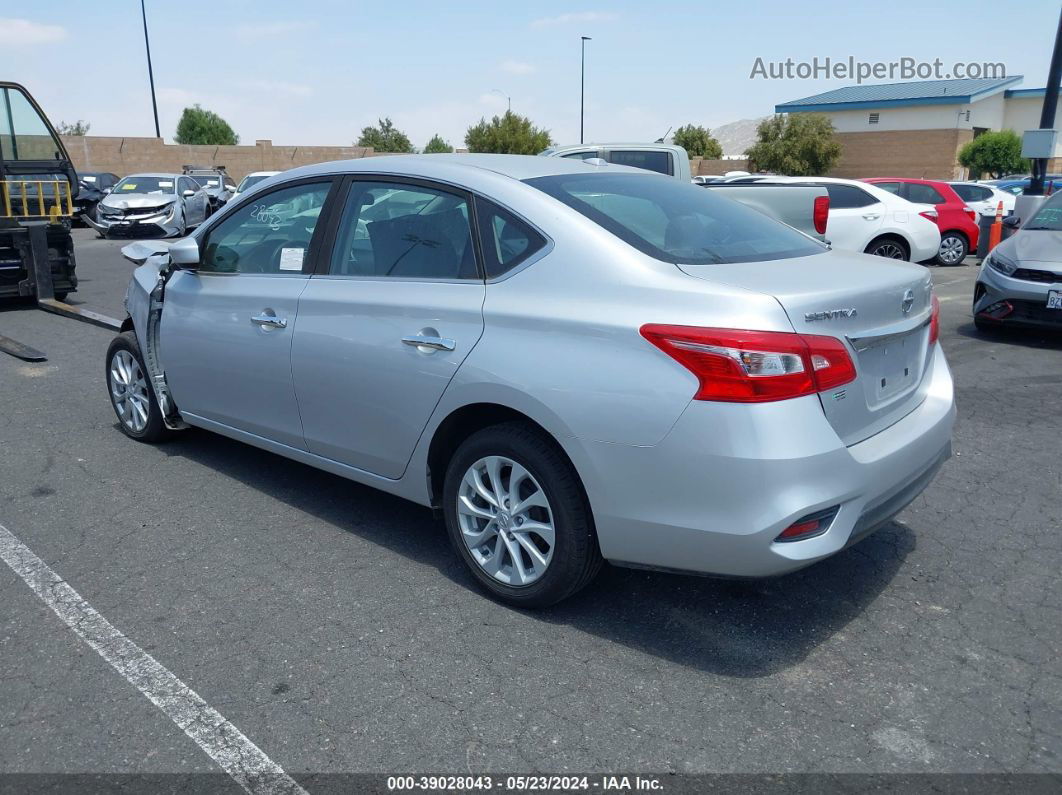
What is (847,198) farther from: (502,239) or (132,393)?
(502,239)

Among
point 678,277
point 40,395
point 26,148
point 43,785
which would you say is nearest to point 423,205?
point 678,277

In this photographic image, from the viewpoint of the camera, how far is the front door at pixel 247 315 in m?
4.32

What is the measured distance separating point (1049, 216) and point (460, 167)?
25.6 feet

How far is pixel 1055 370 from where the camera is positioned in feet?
25.2

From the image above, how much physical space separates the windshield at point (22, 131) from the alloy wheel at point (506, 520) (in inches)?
Answer: 430

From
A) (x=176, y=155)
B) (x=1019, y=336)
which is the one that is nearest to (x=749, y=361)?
(x=1019, y=336)

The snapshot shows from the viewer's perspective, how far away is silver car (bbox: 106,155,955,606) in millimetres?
2959

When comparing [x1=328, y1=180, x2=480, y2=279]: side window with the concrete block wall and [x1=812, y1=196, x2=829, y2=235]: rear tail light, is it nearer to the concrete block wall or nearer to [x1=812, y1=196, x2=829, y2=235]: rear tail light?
[x1=812, y1=196, x2=829, y2=235]: rear tail light

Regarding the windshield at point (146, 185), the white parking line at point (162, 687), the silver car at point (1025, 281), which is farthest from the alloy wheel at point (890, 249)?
the windshield at point (146, 185)

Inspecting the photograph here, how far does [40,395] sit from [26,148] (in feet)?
21.6

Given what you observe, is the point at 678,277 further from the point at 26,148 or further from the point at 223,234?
the point at 26,148

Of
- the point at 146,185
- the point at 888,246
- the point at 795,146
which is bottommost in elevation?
the point at 888,246

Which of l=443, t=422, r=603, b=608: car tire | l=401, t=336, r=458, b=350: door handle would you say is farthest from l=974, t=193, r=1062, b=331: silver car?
l=401, t=336, r=458, b=350: door handle

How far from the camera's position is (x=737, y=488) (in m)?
2.92
